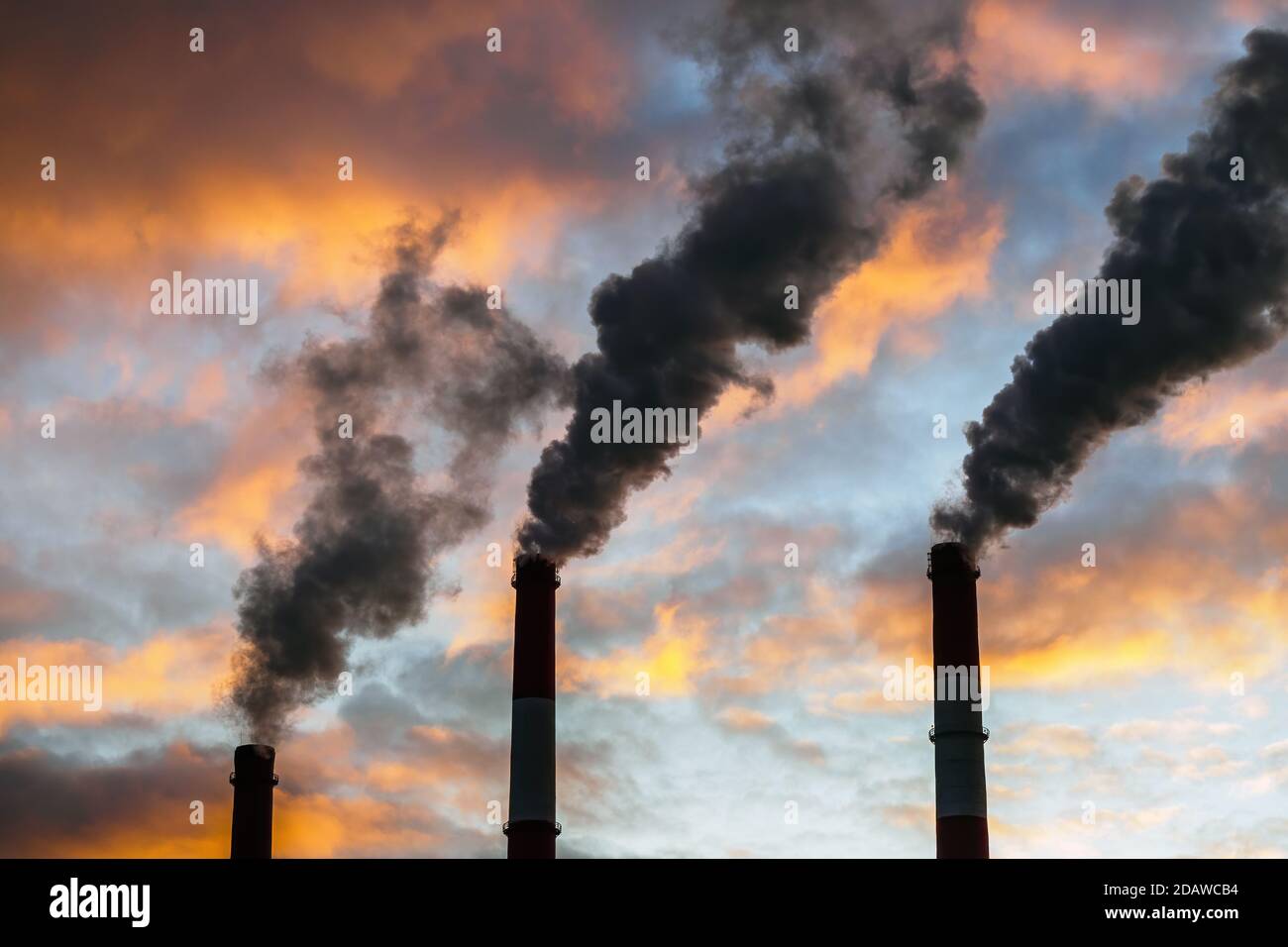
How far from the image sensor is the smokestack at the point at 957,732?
3331cm

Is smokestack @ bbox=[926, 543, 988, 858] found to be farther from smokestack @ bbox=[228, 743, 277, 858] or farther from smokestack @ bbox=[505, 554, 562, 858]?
smokestack @ bbox=[228, 743, 277, 858]

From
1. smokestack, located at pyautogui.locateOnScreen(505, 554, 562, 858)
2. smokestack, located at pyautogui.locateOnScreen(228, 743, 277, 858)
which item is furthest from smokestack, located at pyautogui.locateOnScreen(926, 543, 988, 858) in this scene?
smokestack, located at pyautogui.locateOnScreen(228, 743, 277, 858)

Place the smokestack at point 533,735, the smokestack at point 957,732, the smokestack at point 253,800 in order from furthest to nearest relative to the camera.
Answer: the smokestack at point 253,800 → the smokestack at point 533,735 → the smokestack at point 957,732

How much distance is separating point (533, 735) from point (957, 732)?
9475 millimetres

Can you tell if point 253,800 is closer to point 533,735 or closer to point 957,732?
point 533,735

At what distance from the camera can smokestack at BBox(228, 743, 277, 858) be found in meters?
37.5

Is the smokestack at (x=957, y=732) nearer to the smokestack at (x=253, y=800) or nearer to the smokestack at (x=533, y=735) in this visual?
the smokestack at (x=533, y=735)

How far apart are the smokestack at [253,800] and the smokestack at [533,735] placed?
699cm

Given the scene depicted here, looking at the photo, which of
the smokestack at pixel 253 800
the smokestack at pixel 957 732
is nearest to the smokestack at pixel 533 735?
the smokestack at pixel 253 800

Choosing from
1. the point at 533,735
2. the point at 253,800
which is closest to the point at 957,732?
the point at 533,735
